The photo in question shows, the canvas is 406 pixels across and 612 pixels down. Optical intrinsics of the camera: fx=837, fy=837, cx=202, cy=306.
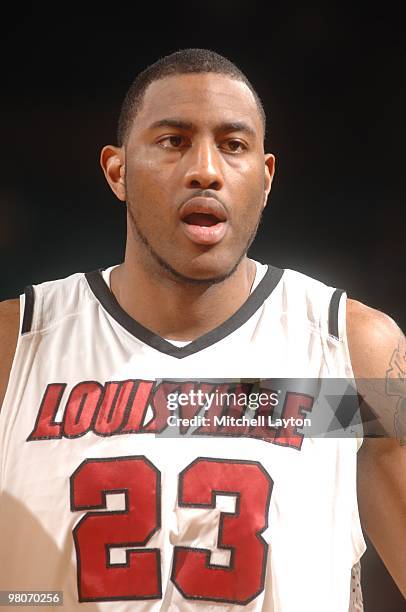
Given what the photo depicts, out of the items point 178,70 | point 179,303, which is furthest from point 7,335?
point 178,70

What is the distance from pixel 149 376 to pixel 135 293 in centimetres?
16

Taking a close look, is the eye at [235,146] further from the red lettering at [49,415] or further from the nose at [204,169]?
the red lettering at [49,415]

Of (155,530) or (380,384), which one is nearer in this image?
(155,530)

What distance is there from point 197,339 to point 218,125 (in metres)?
0.37

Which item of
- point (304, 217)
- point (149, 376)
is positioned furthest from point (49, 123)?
point (149, 376)

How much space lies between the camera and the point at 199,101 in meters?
1.39

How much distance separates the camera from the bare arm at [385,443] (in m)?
1.42

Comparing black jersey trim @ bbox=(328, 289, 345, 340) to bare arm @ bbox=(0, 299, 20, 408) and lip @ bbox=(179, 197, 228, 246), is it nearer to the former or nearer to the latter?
lip @ bbox=(179, 197, 228, 246)

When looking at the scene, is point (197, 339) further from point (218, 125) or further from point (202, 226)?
point (218, 125)

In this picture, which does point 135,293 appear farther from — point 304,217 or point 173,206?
point 304,217

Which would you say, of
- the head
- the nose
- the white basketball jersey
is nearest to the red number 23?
the white basketball jersey

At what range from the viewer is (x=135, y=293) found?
1491mm

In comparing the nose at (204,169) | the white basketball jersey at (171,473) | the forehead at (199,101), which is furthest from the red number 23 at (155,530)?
the forehead at (199,101)

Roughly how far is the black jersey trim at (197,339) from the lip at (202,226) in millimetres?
182
